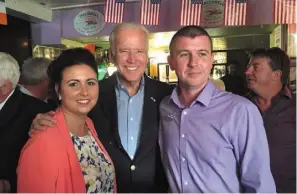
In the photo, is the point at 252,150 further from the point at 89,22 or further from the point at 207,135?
the point at 89,22

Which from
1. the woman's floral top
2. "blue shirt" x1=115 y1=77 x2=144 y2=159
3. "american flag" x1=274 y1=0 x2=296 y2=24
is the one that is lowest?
the woman's floral top

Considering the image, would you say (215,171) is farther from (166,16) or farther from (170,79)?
(170,79)

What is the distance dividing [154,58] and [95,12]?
2.28 metres

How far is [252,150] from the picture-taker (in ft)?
5.13

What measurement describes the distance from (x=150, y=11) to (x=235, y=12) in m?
1.28

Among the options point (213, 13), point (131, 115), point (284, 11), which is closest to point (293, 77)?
point (284, 11)

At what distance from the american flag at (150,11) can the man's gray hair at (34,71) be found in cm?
190

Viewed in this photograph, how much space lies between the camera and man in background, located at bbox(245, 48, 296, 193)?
2.56 metres

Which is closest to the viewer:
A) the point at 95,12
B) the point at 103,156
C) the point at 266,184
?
the point at 266,184

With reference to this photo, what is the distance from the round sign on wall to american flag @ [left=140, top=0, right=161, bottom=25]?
72.1 inches

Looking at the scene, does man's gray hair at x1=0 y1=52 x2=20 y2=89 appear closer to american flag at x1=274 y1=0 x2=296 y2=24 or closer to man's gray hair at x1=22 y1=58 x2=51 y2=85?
man's gray hair at x1=22 y1=58 x2=51 y2=85

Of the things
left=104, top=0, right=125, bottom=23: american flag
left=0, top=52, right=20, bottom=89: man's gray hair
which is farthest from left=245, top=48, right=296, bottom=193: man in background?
left=104, top=0, right=125, bottom=23: american flag

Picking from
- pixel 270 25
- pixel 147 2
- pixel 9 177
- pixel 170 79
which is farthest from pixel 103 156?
pixel 170 79

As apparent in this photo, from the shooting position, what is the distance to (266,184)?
1552 millimetres
